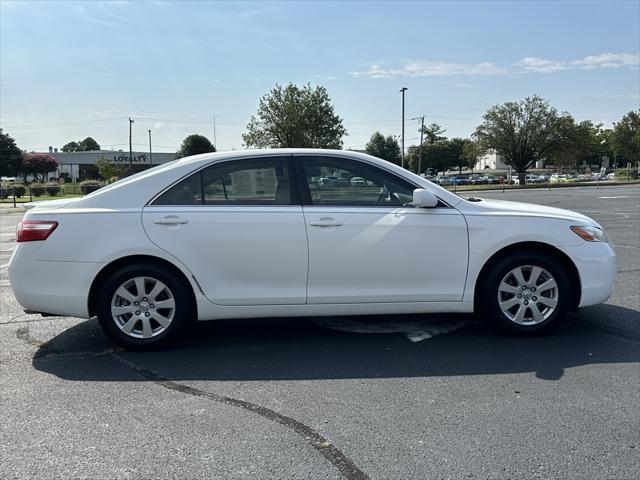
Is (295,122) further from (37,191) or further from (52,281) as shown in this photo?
(52,281)

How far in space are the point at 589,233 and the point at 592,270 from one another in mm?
327

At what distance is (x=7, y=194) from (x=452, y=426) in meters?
48.7

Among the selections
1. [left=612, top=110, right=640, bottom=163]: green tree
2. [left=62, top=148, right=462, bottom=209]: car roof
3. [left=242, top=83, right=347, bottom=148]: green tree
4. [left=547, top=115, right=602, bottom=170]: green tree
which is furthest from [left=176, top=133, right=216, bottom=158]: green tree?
[left=62, top=148, right=462, bottom=209]: car roof

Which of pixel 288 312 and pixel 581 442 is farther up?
pixel 288 312

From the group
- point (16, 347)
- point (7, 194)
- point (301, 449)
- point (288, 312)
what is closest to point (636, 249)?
point (288, 312)


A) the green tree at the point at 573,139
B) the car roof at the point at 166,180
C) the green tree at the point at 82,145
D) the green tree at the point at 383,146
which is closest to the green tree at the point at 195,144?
the green tree at the point at 383,146

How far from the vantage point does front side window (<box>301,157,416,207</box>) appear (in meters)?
4.82

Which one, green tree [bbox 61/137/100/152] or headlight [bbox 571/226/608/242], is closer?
headlight [bbox 571/226/608/242]

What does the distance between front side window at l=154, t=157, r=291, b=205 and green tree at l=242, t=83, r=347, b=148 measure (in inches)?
2024

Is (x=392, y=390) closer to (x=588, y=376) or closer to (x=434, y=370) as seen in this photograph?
(x=434, y=370)

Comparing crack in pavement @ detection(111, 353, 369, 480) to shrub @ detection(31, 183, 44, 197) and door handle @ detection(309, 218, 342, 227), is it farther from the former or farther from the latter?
shrub @ detection(31, 183, 44, 197)

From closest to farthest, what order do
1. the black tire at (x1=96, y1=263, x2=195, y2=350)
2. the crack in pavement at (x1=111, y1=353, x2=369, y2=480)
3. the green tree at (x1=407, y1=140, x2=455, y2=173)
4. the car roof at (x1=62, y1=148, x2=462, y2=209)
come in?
1. the crack in pavement at (x1=111, y1=353, x2=369, y2=480)
2. the black tire at (x1=96, y1=263, x2=195, y2=350)
3. the car roof at (x1=62, y1=148, x2=462, y2=209)
4. the green tree at (x1=407, y1=140, x2=455, y2=173)

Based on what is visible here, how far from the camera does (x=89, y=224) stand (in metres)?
4.62

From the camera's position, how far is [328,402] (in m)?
3.70
